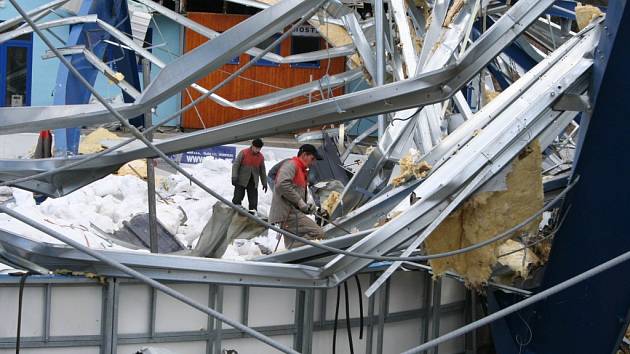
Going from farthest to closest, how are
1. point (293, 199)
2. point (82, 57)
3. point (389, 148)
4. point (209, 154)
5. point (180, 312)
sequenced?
point (209, 154) < point (82, 57) < point (389, 148) < point (293, 199) < point (180, 312)

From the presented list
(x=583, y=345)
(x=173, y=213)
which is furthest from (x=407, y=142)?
(x=583, y=345)

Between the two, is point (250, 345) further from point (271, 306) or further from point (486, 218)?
point (486, 218)

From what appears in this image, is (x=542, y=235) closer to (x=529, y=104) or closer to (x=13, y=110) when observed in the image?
(x=529, y=104)

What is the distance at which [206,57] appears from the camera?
5852 millimetres

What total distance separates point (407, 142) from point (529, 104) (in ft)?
12.3

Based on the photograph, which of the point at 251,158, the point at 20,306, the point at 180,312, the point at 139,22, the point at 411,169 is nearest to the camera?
the point at 20,306

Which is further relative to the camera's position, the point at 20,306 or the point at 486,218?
the point at 486,218

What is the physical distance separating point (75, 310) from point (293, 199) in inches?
138

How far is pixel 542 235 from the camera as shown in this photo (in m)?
7.75

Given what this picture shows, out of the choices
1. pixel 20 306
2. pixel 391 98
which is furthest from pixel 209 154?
pixel 391 98

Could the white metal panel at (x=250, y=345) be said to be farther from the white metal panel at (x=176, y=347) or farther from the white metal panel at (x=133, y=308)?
the white metal panel at (x=133, y=308)

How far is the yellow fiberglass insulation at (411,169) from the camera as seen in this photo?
7258 millimetres

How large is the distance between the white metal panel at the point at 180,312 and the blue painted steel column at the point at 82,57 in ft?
21.0

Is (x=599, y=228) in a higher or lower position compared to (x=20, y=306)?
higher
